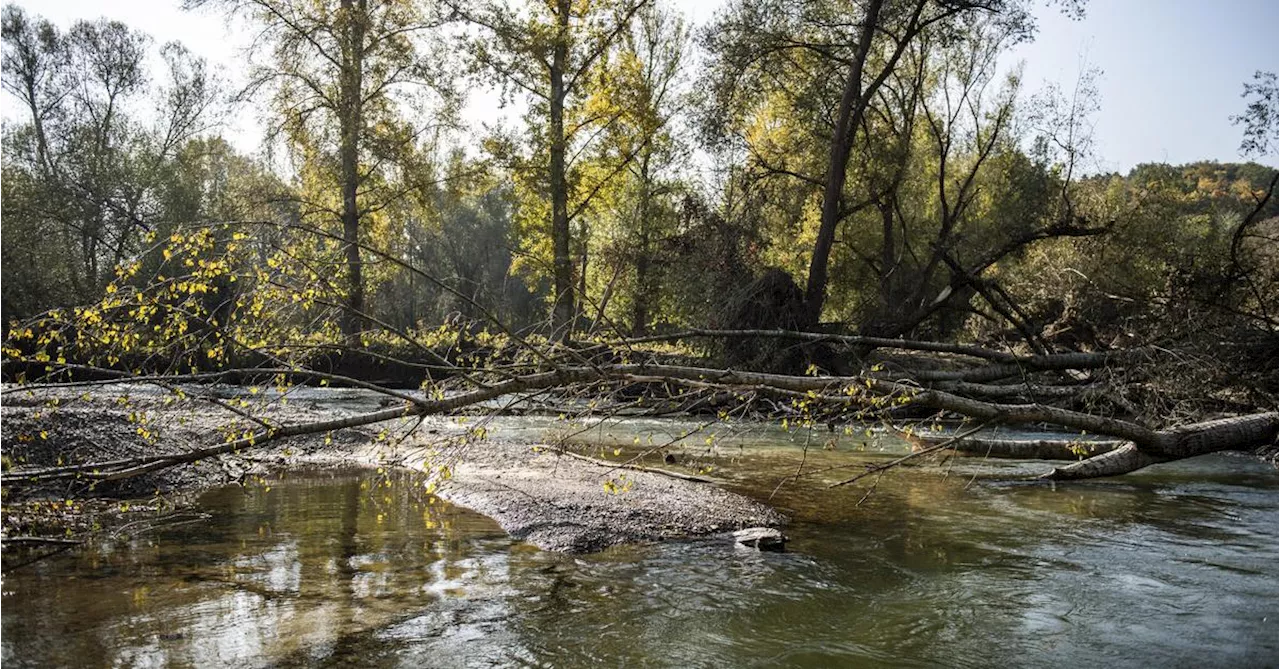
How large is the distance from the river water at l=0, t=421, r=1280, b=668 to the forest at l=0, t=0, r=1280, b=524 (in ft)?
3.21

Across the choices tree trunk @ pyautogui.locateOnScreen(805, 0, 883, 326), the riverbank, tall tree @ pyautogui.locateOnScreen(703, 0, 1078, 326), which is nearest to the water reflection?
the riverbank

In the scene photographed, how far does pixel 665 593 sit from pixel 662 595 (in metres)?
0.06

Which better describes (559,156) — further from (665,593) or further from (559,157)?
(665,593)

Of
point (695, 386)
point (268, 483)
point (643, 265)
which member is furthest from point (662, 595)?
point (643, 265)

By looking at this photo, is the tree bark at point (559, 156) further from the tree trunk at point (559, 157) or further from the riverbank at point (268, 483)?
the riverbank at point (268, 483)

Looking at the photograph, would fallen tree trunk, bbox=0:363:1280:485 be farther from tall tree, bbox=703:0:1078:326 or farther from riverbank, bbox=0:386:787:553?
tall tree, bbox=703:0:1078:326

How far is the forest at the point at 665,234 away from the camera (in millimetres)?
7723

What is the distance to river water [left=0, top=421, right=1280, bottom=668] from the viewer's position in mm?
5473

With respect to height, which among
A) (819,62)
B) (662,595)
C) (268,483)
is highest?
(819,62)

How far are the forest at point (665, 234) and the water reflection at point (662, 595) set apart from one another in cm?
105

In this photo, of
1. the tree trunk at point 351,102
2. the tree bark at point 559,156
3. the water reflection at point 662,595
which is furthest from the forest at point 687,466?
the tree bark at point 559,156

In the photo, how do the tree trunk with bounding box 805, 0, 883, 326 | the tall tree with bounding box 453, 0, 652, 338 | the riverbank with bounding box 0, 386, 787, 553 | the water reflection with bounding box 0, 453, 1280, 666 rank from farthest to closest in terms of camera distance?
1. the tall tree with bounding box 453, 0, 652, 338
2. the tree trunk with bounding box 805, 0, 883, 326
3. the riverbank with bounding box 0, 386, 787, 553
4. the water reflection with bounding box 0, 453, 1280, 666

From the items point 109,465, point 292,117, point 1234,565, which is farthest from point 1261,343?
→ point 292,117

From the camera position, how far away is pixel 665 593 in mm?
6648
